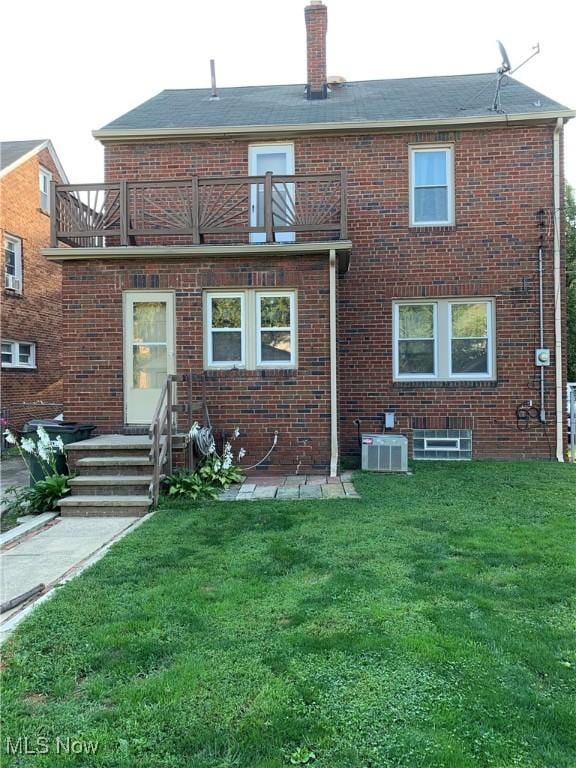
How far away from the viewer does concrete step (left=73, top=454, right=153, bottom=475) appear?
Result: 676 cm

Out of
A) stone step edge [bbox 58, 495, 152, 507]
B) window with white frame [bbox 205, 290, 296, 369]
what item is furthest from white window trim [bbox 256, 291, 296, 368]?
stone step edge [bbox 58, 495, 152, 507]

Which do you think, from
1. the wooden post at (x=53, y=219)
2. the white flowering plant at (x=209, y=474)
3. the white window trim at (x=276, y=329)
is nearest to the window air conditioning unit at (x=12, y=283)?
the wooden post at (x=53, y=219)

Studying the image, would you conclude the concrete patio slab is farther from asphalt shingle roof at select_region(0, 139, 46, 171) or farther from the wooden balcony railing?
asphalt shingle roof at select_region(0, 139, 46, 171)

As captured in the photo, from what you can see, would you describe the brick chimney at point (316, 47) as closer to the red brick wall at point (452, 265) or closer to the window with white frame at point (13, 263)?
the red brick wall at point (452, 265)

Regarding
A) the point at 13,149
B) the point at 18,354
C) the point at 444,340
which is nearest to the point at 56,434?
the point at 444,340

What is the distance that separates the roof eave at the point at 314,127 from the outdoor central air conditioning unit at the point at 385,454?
5.66 m

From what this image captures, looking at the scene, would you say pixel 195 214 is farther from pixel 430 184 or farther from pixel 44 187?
pixel 44 187

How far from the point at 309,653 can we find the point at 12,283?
14.3 metres

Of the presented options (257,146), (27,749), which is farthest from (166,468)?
(257,146)

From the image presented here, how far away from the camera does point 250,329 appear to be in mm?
8305

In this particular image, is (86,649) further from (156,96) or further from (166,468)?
(156,96)

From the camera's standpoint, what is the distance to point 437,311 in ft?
31.4

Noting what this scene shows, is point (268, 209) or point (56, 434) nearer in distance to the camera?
point (56, 434)

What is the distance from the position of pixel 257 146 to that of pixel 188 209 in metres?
2.26
